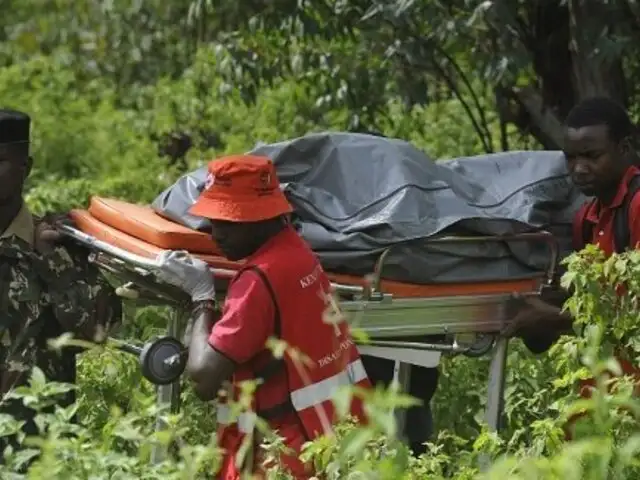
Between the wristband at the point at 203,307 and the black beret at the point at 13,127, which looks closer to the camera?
the wristband at the point at 203,307

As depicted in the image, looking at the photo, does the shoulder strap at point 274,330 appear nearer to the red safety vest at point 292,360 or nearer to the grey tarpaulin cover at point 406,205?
the red safety vest at point 292,360

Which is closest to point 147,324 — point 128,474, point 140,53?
point 128,474

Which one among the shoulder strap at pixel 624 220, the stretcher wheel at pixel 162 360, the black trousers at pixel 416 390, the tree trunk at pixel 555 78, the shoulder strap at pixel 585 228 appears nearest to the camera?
the stretcher wheel at pixel 162 360

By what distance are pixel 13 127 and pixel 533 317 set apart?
1.70 meters

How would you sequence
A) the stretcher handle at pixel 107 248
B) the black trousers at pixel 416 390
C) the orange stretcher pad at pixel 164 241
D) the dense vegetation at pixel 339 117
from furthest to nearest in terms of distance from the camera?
1. the black trousers at pixel 416 390
2. the orange stretcher pad at pixel 164 241
3. the stretcher handle at pixel 107 248
4. the dense vegetation at pixel 339 117

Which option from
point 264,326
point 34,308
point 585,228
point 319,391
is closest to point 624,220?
point 585,228

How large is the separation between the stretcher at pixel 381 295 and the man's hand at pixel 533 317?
24mm

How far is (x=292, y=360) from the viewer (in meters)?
4.53

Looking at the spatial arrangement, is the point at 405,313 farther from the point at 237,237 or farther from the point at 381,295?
the point at 237,237

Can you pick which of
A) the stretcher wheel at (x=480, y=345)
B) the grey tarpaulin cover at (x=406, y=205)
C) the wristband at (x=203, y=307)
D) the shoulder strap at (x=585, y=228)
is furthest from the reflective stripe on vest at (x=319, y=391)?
the shoulder strap at (x=585, y=228)

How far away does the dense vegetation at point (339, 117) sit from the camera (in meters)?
3.74

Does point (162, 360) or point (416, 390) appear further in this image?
point (416, 390)

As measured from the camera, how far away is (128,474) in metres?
3.71

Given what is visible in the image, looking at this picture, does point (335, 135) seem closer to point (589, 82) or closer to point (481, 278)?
point (481, 278)
